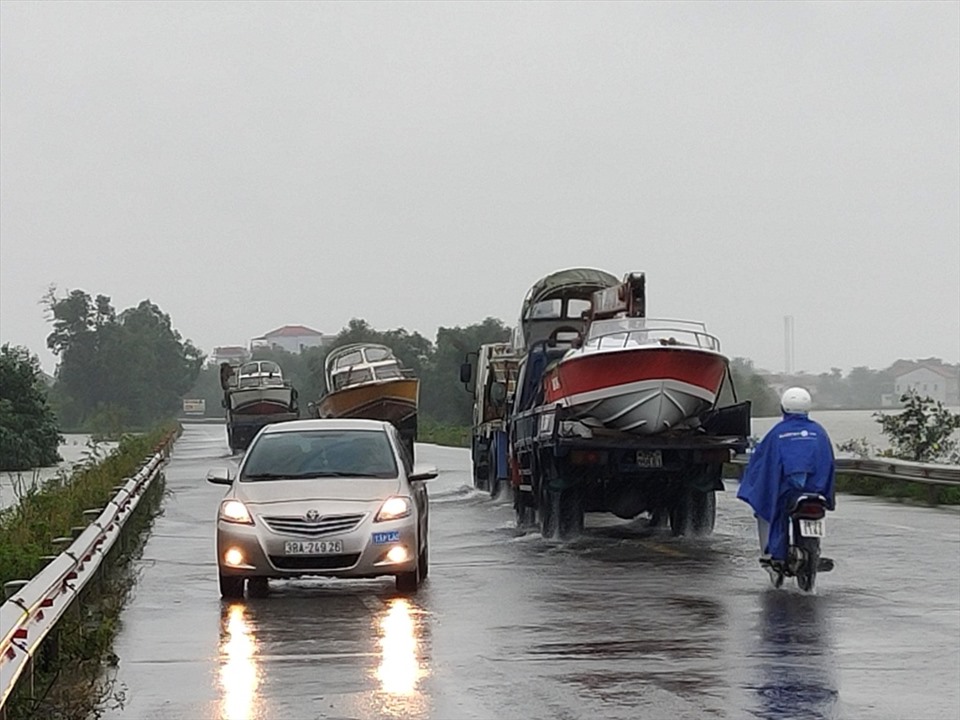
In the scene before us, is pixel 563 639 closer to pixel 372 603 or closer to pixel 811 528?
pixel 372 603

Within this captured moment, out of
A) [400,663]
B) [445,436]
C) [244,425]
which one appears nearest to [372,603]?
[400,663]

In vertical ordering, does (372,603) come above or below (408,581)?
below

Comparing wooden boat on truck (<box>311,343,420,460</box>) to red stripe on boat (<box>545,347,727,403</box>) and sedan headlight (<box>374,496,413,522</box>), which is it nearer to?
red stripe on boat (<box>545,347,727,403</box>)

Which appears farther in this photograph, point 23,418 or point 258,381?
point 258,381

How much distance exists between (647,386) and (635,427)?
20.3 inches

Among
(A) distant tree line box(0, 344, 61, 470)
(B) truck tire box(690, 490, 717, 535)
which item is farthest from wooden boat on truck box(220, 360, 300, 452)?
(B) truck tire box(690, 490, 717, 535)

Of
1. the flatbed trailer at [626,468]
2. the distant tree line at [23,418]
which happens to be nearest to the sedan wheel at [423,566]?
the flatbed trailer at [626,468]

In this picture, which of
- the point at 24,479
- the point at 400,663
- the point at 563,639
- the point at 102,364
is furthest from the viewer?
the point at 102,364

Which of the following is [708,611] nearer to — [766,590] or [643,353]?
[766,590]

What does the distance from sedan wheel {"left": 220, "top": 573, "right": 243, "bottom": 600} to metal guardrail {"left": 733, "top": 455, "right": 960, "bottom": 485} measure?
47.9 feet

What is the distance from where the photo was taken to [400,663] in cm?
1089

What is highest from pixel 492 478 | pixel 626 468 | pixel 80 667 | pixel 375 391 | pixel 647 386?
pixel 375 391

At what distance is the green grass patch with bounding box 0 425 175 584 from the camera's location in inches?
521

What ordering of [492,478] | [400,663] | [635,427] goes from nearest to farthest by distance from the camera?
[400,663] → [635,427] → [492,478]
